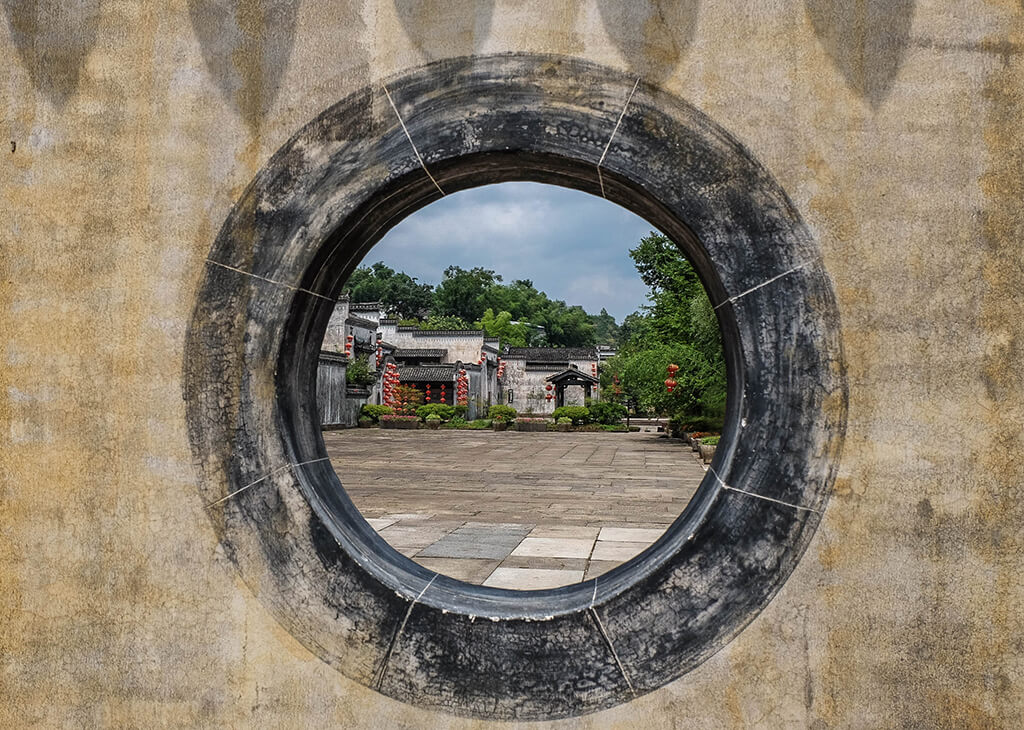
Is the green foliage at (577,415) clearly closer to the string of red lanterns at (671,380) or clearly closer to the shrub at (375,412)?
the shrub at (375,412)

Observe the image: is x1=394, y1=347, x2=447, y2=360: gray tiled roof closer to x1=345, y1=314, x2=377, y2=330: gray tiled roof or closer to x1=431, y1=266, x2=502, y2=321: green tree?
x1=345, y1=314, x2=377, y2=330: gray tiled roof

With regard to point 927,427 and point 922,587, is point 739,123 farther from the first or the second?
point 922,587

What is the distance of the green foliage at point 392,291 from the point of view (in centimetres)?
6222

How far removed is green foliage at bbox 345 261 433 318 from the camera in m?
62.2

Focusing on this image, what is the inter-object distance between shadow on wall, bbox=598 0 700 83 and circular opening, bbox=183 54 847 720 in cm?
6

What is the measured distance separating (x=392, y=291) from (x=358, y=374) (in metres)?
32.6

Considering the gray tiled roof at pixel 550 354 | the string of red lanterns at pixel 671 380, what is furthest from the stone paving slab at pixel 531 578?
the gray tiled roof at pixel 550 354

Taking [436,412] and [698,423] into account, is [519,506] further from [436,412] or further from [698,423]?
[436,412]

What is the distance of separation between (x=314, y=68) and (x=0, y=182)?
1.06m

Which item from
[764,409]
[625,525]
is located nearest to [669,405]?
[625,525]

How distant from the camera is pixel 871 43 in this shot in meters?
2.16

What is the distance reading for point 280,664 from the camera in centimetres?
227

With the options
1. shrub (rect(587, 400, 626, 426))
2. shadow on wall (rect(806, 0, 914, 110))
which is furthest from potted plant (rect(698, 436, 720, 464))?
shrub (rect(587, 400, 626, 426))

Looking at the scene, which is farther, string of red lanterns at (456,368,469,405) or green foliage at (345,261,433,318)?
green foliage at (345,261,433,318)
